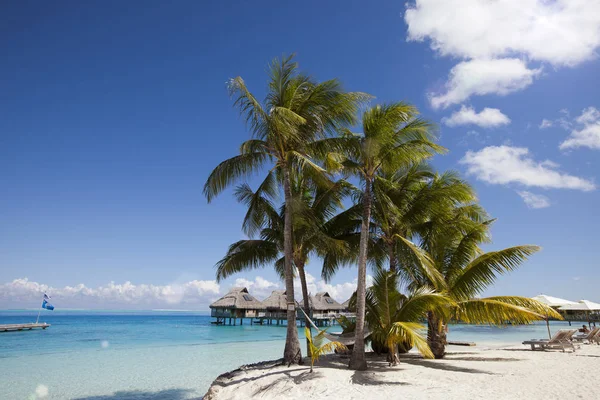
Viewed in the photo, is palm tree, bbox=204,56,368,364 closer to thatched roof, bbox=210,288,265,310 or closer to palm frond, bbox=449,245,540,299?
palm frond, bbox=449,245,540,299

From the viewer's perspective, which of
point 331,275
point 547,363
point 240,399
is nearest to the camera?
point 240,399

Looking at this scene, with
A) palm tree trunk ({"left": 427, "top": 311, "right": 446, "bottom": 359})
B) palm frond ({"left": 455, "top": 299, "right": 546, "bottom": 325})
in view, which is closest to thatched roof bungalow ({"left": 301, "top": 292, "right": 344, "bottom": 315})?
palm tree trunk ({"left": 427, "top": 311, "right": 446, "bottom": 359})

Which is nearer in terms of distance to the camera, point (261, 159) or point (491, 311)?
point (491, 311)

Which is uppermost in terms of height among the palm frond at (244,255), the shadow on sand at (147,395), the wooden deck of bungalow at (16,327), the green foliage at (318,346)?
the palm frond at (244,255)

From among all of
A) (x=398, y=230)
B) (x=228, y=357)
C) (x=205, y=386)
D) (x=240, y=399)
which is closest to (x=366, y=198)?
(x=398, y=230)

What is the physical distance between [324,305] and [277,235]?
29.6 metres

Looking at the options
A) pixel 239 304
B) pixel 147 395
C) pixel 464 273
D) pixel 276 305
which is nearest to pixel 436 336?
pixel 464 273

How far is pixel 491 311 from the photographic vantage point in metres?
7.70

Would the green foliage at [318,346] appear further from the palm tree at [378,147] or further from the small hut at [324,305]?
the small hut at [324,305]

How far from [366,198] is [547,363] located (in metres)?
5.63

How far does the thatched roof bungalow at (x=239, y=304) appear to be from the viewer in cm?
3841

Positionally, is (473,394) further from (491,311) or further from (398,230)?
(398,230)

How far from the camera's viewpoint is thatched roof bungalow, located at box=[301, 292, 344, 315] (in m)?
37.3

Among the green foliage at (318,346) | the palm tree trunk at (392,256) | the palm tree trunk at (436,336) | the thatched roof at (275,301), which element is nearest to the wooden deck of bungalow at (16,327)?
the thatched roof at (275,301)
